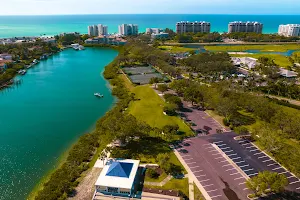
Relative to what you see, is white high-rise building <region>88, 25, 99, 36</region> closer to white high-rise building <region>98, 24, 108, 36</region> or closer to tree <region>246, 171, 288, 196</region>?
white high-rise building <region>98, 24, 108, 36</region>

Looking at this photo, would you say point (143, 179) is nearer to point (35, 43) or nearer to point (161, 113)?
point (161, 113)

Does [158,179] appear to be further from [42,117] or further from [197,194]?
[42,117]

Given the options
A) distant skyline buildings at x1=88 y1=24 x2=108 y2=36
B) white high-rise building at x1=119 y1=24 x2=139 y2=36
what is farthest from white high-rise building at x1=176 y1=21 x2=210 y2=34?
distant skyline buildings at x1=88 y1=24 x2=108 y2=36

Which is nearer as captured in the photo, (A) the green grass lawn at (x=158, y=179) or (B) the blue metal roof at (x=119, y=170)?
(B) the blue metal roof at (x=119, y=170)

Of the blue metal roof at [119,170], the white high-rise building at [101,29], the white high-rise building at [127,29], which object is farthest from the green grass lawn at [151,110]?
the white high-rise building at [101,29]

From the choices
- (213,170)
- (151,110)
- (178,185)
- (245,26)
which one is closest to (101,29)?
(245,26)

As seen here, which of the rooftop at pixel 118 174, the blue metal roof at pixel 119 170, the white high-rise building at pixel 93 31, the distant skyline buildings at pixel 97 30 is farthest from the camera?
the distant skyline buildings at pixel 97 30

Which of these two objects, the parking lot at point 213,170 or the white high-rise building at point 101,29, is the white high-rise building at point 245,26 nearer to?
the white high-rise building at point 101,29
